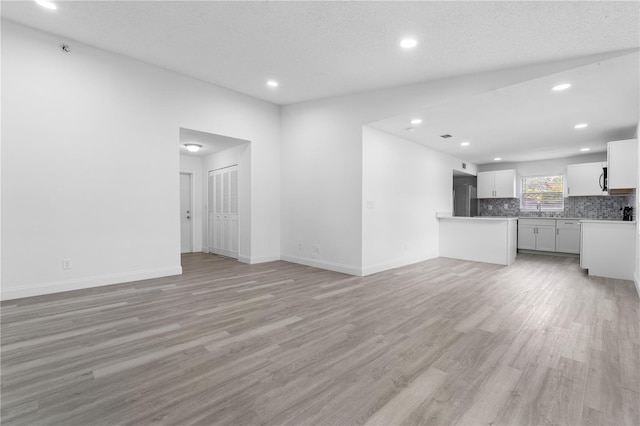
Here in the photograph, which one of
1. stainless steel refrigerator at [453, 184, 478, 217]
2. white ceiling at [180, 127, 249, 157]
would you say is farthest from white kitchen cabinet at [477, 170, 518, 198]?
white ceiling at [180, 127, 249, 157]

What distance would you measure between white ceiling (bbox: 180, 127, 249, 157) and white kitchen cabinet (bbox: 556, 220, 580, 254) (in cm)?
797

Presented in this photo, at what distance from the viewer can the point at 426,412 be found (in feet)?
5.31

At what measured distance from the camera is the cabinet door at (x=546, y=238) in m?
7.62

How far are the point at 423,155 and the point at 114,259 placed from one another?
239 inches

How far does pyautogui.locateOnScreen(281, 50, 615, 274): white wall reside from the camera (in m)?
4.54

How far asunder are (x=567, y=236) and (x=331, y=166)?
21.3ft

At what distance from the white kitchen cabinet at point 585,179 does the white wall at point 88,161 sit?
826 centimetres

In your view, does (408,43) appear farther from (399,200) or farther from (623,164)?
(623,164)

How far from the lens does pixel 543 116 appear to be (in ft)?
15.2

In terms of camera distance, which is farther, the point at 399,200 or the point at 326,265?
the point at 399,200

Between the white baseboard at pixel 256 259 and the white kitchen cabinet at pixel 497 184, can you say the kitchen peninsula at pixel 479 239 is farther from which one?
the white baseboard at pixel 256 259

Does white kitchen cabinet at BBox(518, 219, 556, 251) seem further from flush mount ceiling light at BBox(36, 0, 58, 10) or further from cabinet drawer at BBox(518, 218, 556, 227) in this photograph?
flush mount ceiling light at BBox(36, 0, 58, 10)

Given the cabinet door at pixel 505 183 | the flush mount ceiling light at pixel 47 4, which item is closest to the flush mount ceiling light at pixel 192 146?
the flush mount ceiling light at pixel 47 4

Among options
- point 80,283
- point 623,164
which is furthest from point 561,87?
point 80,283
